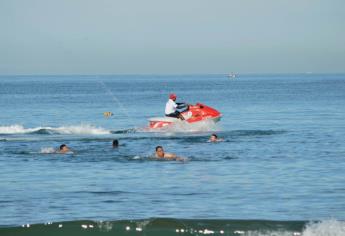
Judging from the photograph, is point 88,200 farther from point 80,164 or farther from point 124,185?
point 80,164

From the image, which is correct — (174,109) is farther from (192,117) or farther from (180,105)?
(192,117)

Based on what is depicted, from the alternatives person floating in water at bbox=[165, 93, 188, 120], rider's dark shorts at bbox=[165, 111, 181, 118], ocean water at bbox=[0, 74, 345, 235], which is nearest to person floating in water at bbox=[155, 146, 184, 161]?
ocean water at bbox=[0, 74, 345, 235]

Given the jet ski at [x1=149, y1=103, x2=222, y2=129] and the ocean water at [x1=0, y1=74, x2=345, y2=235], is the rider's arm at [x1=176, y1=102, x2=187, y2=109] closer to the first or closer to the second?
the jet ski at [x1=149, y1=103, x2=222, y2=129]

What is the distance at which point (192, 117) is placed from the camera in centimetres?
3575

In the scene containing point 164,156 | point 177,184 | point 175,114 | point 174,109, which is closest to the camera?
point 177,184

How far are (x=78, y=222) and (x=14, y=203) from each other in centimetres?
340

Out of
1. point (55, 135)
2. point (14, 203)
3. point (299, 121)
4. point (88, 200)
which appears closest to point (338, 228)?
point (88, 200)

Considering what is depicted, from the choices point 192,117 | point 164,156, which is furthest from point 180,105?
point 164,156

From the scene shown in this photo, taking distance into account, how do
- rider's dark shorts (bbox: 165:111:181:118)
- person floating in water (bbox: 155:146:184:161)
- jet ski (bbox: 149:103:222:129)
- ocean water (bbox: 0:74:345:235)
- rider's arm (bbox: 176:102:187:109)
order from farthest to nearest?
jet ski (bbox: 149:103:222:129), rider's dark shorts (bbox: 165:111:181:118), rider's arm (bbox: 176:102:187:109), person floating in water (bbox: 155:146:184:161), ocean water (bbox: 0:74:345:235)

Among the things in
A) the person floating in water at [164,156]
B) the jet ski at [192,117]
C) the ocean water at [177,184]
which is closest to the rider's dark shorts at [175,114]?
the jet ski at [192,117]

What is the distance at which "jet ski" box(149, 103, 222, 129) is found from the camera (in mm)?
35094

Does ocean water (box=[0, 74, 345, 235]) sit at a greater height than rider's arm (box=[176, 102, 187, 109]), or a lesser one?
lesser

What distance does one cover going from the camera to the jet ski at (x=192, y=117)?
35.1m

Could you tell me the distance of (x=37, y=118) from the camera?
59344 mm
